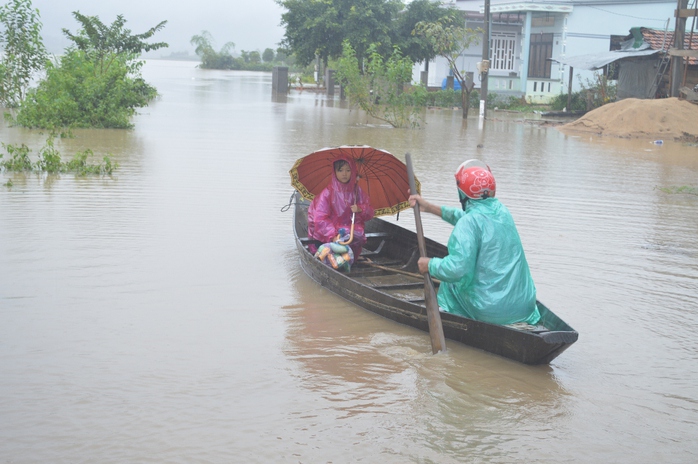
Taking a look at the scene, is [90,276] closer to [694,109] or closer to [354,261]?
[354,261]

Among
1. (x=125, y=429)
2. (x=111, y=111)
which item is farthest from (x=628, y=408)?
(x=111, y=111)

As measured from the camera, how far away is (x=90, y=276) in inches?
301

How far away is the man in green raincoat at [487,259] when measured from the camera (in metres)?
5.75

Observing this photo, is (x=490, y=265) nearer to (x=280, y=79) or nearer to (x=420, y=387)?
(x=420, y=387)

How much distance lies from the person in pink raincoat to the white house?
29733 mm

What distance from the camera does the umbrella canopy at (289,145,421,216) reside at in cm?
823

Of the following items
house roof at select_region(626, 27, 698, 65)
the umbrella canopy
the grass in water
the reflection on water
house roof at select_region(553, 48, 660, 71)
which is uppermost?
house roof at select_region(626, 27, 698, 65)

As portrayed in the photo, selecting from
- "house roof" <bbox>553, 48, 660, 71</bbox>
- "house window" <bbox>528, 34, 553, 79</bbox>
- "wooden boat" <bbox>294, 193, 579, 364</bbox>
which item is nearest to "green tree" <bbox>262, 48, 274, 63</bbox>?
"house window" <bbox>528, 34, 553, 79</bbox>

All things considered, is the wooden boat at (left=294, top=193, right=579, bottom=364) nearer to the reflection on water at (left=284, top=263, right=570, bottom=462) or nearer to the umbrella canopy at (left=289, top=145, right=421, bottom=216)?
the reflection on water at (left=284, top=263, right=570, bottom=462)

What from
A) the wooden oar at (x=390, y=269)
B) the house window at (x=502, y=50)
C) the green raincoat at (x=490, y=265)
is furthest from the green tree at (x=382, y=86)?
the green raincoat at (x=490, y=265)

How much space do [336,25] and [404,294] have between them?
107ft

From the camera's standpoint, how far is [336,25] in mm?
37969

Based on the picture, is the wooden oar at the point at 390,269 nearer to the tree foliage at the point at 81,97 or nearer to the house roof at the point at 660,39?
the tree foliage at the point at 81,97

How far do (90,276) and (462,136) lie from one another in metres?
16.6
